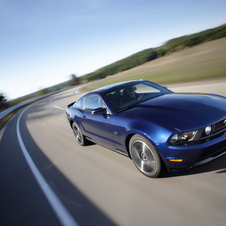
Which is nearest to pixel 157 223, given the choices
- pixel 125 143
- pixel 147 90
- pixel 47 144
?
pixel 125 143

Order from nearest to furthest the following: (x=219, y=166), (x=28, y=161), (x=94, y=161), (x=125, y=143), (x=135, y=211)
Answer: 1. (x=135, y=211)
2. (x=219, y=166)
3. (x=125, y=143)
4. (x=94, y=161)
5. (x=28, y=161)

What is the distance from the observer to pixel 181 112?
2.73 m

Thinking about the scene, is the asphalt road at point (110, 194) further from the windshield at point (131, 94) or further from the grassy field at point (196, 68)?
the grassy field at point (196, 68)

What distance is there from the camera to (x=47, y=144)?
601 cm

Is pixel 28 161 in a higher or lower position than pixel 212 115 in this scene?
lower

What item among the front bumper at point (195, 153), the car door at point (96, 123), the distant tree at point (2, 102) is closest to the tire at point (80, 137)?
the car door at point (96, 123)

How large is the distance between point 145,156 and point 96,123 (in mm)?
1360

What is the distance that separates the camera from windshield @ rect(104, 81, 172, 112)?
3.61 metres

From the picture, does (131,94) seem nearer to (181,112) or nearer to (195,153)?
(181,112)

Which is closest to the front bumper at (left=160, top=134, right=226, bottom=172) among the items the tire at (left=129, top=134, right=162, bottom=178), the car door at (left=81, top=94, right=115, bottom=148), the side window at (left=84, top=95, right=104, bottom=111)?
the tire at (left=129, top=134, right=162, bottom=178)

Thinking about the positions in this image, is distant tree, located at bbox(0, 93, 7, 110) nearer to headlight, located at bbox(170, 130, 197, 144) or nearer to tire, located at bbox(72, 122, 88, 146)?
tire, located at bbox(72, 122, 88, 146)

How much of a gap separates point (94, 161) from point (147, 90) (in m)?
2.00

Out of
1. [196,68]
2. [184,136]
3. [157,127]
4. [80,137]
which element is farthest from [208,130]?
[196,68]

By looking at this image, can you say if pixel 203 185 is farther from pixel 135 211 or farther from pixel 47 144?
pixel 47 144
